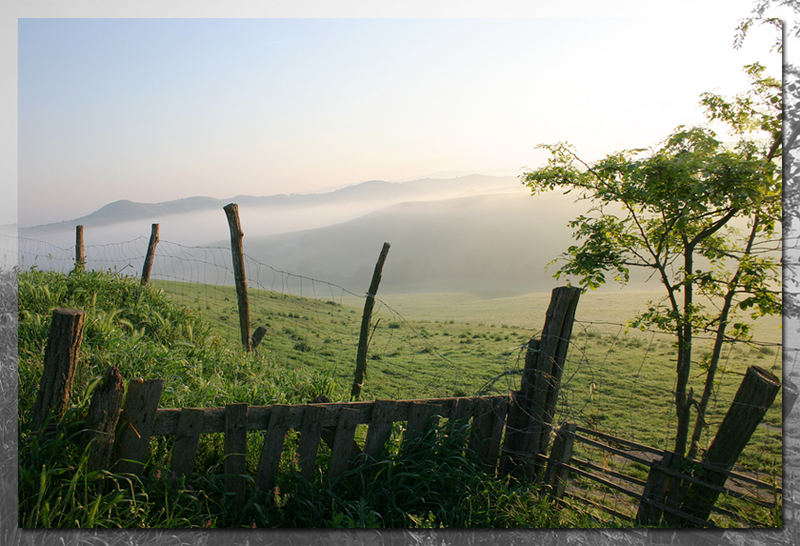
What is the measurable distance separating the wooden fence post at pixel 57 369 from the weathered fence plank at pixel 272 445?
4.44 feet

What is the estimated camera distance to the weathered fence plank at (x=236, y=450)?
→ 11.9 ft

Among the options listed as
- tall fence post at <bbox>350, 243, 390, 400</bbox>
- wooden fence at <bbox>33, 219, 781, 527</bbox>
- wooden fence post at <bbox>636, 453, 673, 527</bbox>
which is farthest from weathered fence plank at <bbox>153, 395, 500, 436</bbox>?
tall fence post at <bbox>350, 243, 390, 400</bbox>

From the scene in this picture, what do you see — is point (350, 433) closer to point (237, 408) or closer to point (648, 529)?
point (237, 408)

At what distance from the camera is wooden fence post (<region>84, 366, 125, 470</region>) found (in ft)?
11.2

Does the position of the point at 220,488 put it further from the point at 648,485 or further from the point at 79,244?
the point at 79,244

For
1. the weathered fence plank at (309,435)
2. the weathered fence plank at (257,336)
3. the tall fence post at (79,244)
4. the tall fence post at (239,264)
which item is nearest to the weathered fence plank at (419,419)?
the weathered fence plank at (309,435)

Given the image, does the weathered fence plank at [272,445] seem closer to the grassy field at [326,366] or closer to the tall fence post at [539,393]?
the grassy field at [326,366]

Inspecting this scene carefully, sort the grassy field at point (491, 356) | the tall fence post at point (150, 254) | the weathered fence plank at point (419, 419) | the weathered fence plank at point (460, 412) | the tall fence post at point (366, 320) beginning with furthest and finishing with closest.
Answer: the tall fence post at point (150, 254), the grassy field at point (491, 356), the tall fence post at point (366, 320), the weathered fence plank at point (460, 412), the weathered fence plank at point (419, 419)

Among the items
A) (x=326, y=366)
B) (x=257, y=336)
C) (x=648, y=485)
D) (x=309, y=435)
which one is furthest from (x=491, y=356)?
(x=309, y=435)

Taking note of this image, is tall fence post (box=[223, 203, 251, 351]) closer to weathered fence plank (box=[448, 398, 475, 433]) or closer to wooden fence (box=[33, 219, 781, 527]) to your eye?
wooden fence (box=[33, 219, 781, 527])

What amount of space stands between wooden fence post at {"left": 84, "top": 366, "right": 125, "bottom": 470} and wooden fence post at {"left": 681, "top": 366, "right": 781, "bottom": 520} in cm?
389

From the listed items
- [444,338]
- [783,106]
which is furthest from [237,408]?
[444,338]

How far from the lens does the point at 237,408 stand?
3607mm

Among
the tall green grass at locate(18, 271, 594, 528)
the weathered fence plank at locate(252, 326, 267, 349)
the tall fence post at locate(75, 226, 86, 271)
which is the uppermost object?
the tall fence post at locate(75, 226, 86, 271)
